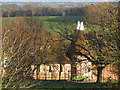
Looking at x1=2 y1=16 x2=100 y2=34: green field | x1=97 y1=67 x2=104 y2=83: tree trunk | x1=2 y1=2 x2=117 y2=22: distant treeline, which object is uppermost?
x1=2 y1=2 x2=117 y2=22: distant treeline

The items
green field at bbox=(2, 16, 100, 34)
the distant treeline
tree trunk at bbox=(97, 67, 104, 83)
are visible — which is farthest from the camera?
green field at bbox=(2, 16, 100, 34)

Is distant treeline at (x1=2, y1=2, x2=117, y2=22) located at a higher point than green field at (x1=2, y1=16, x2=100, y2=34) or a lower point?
higher

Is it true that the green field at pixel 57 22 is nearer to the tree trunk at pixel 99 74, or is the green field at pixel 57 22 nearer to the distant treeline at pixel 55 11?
the distant treeline at pixel 55 11

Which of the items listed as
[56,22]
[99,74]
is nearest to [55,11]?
[56,22]

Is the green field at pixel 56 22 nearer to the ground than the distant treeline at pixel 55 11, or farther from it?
nearer to the ground

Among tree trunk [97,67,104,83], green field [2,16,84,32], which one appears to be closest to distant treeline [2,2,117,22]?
green field [2,16,84,32]

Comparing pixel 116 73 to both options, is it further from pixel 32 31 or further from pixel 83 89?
pixel 32 31

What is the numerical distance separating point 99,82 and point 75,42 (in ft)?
3.32

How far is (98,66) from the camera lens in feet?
13.9

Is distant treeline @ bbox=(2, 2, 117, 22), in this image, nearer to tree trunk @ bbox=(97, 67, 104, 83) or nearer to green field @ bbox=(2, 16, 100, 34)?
green field @ bbox=(2, 16, 100, 34)

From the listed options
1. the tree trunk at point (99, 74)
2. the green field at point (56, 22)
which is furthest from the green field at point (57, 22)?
the tree trunk at point (99, 74)

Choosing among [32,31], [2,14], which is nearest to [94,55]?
[32,31]

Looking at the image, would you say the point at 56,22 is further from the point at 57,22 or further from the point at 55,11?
the point at 55,11

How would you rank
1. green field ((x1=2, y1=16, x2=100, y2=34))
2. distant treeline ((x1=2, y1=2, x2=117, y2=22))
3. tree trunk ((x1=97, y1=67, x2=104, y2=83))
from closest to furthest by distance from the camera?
1. tree trunk ((x1=97, y1=67, x2=104, y2=83))
2. distant treeline ((x1=2, y1=2, x2=117, y2=22))
3. green field ((x1=2, y1=16, x2=100, y2=34))
